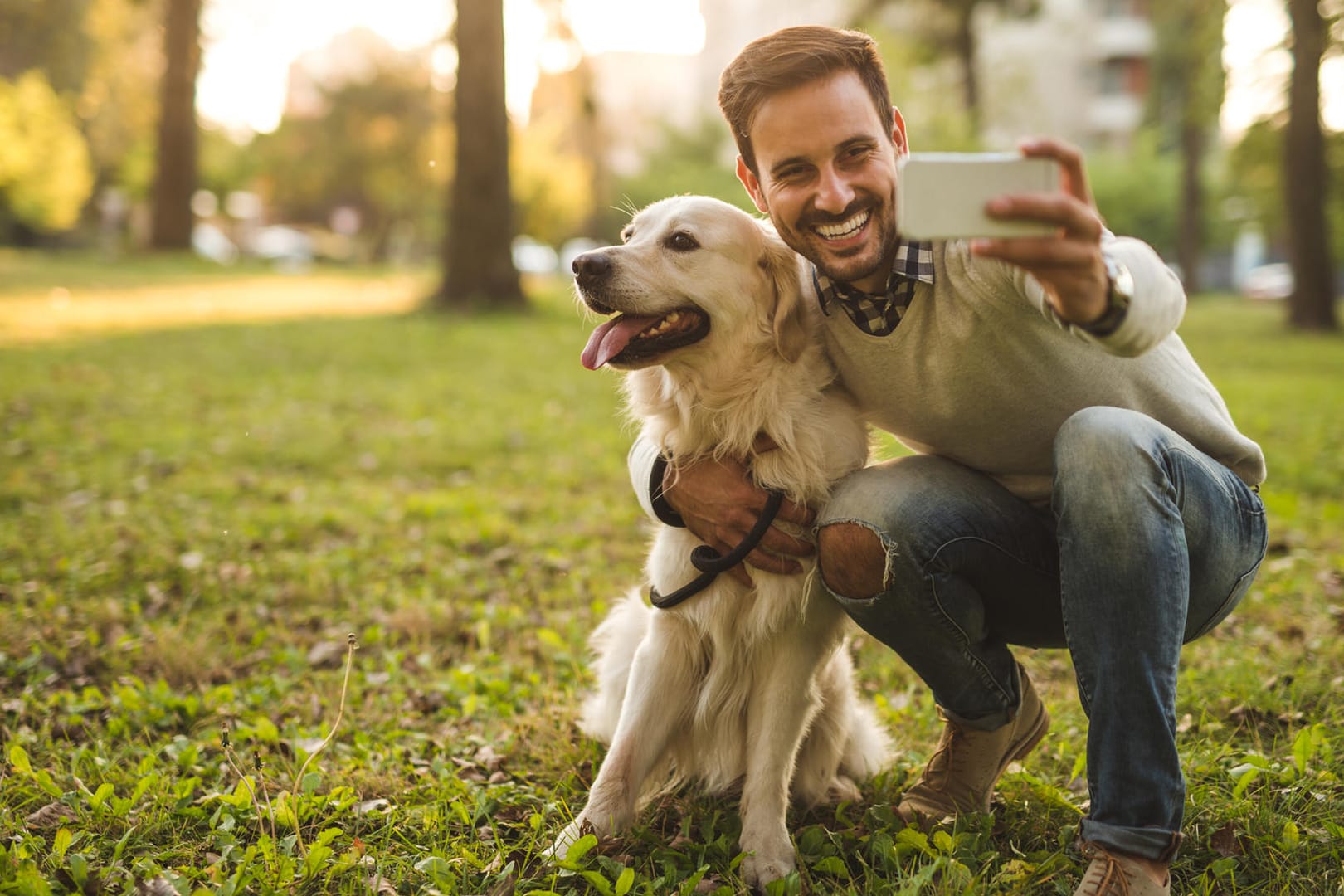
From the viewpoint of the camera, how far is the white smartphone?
5.07 feet

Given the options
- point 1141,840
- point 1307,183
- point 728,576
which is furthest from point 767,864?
point 1307,183

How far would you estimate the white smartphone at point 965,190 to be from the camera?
1546 mm

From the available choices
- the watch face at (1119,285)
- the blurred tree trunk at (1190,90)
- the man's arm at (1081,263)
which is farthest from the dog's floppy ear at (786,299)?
the blurred tree trunk at (1190,90)

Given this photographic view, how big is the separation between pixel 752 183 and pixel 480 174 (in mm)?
9798

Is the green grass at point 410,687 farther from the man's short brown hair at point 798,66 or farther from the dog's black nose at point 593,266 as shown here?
the man's short brown hair at point 798,66

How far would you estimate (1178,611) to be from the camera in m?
1.82

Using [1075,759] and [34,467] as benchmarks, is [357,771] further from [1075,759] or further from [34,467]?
[34,467]

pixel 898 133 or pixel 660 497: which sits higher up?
pixel 898 133

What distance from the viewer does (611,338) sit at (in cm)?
240

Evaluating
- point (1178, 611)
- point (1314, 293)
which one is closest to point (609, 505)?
point (1178, 611)

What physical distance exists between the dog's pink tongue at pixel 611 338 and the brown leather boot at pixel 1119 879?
4.71 feet

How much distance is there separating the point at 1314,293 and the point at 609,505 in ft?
42.8

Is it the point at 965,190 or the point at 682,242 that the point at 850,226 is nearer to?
the point at 682,242

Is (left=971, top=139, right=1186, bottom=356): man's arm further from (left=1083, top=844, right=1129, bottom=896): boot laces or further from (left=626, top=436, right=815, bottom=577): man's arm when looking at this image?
(left=1083, top=844, right=1129, bottom=896): boot laces
